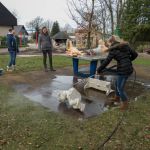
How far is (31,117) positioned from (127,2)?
69.8ft

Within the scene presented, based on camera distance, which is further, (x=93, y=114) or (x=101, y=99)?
(x=101, y=99)

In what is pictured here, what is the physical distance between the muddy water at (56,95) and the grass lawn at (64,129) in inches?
13.0

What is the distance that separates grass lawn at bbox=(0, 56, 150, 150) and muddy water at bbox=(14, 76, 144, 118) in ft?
1.09

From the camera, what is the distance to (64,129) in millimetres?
4746

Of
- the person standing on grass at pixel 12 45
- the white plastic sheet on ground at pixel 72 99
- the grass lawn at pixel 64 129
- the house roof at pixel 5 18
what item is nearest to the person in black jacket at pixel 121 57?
the grass lawn at pixel 64 129

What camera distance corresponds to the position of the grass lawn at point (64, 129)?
425 centimetres

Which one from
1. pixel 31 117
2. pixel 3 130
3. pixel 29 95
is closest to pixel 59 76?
pixel 29 95

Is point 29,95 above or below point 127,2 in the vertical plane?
below

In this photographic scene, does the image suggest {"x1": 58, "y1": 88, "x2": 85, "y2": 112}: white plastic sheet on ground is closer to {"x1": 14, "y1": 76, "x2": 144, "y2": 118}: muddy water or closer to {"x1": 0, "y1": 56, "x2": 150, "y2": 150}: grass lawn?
{"x1": 14, "y1": 76, "x2": 144, "y2": 118}: muddy water

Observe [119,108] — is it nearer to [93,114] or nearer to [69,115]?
[93,114]

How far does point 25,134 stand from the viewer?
178 inches

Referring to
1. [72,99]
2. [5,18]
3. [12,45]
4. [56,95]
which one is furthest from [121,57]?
[5,18]

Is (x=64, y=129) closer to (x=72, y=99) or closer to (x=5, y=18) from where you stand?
(x=72, y=99)

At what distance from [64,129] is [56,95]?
2395mm
